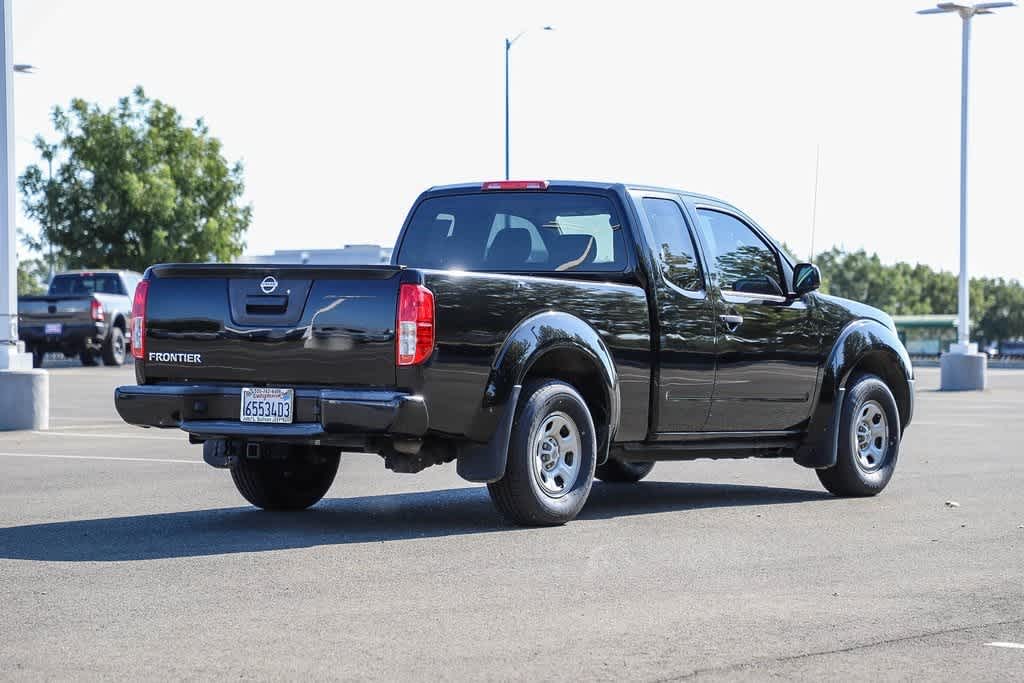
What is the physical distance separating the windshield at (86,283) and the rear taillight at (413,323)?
97.8 ft

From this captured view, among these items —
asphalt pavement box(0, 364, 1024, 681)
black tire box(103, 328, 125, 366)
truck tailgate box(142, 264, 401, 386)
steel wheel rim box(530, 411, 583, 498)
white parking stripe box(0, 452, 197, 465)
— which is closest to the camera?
asphalt pavement box(0, 364, 1024, 681)

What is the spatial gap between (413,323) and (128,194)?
61.7 metres

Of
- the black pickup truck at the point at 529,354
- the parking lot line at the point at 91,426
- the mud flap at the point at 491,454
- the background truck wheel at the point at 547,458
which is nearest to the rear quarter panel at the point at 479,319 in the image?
the black pickup truck at the point at 529,354

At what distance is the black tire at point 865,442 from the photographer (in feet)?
37.9

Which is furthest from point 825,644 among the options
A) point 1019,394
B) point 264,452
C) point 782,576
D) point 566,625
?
point 1019,394

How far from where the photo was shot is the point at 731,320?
427 inches

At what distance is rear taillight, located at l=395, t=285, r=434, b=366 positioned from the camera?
873 centimetres

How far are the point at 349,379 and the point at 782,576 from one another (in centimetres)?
248

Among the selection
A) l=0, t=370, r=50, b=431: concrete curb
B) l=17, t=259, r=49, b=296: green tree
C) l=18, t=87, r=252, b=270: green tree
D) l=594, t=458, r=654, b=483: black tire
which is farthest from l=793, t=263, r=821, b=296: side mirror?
l=17, t=259, r=49, b=296: green tree

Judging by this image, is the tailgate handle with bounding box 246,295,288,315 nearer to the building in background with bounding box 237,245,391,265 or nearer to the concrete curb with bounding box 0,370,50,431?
the concrete curb with bounding box 0,370,50,431

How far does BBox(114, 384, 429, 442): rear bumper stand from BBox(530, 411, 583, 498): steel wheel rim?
0.94 meters

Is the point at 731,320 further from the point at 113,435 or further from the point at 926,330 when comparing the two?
the point at 926,330

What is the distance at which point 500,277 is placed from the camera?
9203mm

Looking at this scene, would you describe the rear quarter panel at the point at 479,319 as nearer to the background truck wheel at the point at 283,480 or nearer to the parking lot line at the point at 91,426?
the background truck wheel at the point at 283,480
